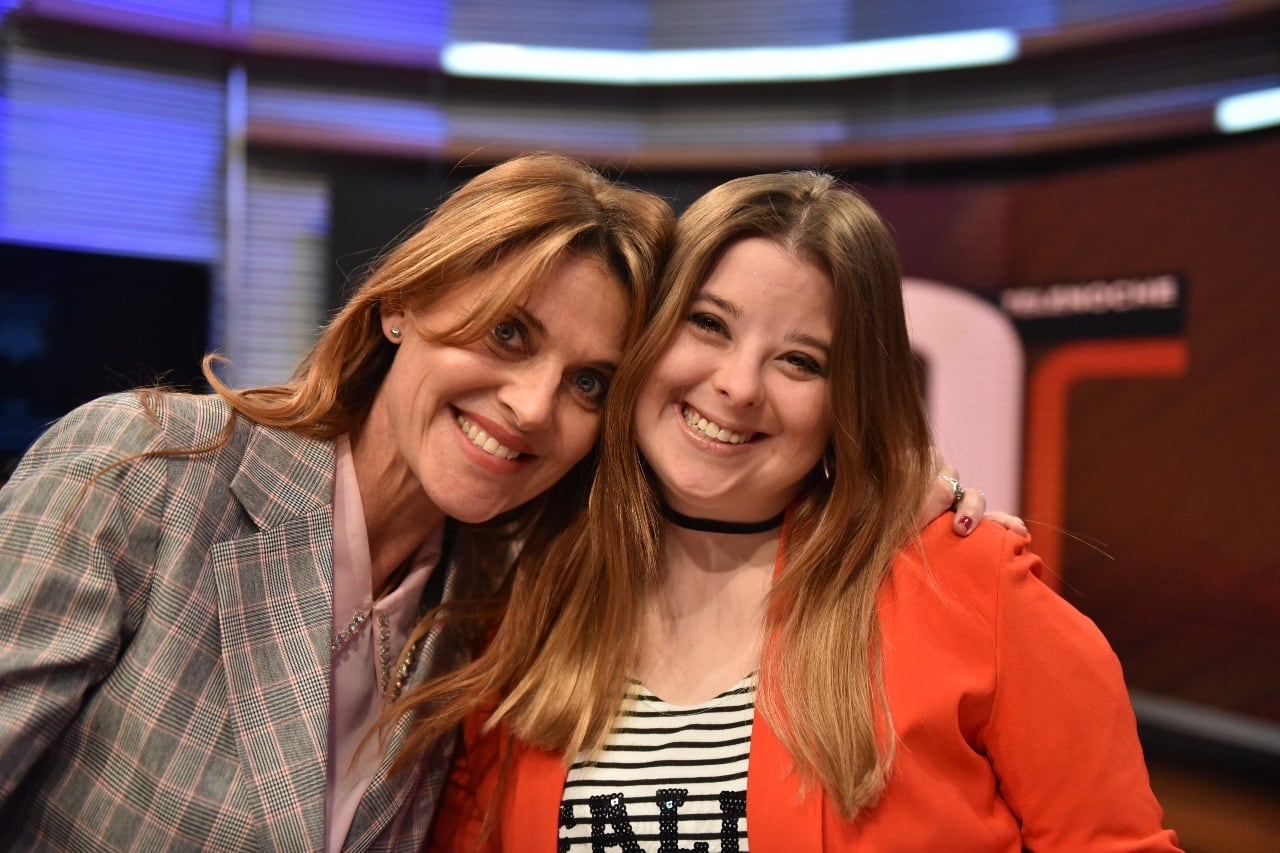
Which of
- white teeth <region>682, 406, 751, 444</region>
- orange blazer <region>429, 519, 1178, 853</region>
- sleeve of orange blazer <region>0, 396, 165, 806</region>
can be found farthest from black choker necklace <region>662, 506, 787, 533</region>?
sleeve of orange blazer <region>0, 396, 165, 806</region>

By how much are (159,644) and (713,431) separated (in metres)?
0.95

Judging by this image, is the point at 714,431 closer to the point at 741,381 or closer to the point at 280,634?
the point at 741,381

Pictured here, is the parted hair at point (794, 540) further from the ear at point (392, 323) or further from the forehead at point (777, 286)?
the ear at point (392, 323)

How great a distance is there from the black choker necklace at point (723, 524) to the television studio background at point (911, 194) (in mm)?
2275

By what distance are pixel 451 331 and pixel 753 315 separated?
51cm

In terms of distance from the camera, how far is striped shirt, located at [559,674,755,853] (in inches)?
64.9

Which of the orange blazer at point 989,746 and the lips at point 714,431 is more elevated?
the lips at point 714,431

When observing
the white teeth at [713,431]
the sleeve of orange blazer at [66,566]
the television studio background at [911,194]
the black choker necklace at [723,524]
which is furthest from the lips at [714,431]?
the television studio background at [911,194]

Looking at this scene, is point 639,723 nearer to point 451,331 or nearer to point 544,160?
point 451,331

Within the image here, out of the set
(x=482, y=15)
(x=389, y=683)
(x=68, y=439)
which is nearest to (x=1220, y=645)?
(x=389, y=683)

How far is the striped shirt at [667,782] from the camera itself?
1647 mm

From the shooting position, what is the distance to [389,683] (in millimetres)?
1881

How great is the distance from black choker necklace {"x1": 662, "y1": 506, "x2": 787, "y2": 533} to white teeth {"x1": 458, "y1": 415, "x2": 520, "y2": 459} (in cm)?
38

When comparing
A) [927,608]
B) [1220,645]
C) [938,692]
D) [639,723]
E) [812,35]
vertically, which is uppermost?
[812,35]
